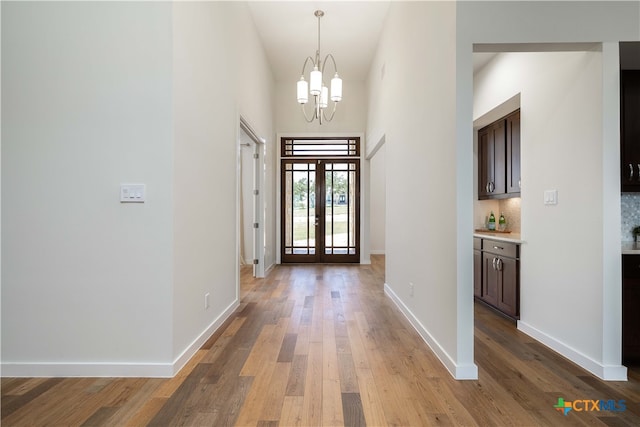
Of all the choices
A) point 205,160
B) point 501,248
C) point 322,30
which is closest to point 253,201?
point 322,30

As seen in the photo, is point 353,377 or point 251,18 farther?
point 251,18

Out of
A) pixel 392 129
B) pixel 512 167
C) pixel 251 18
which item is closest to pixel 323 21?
pixel 251 18

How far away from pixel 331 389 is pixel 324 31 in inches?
190

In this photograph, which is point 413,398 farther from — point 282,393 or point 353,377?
point 282,393

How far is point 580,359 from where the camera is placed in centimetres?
239

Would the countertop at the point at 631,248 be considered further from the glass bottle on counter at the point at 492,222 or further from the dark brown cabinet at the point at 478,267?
the glass bottle on counter at the point at 492,222

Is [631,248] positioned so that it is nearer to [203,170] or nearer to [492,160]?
[492,160]

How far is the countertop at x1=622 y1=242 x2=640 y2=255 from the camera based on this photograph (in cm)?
230

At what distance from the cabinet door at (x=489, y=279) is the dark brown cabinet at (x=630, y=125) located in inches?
53.3

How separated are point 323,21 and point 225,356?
14.6 ft

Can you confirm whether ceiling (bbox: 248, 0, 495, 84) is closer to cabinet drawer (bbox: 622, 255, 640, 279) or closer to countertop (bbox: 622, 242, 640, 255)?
countertop (bbox: 622, 242, 640, 255)

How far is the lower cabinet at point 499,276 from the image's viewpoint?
10.6ft

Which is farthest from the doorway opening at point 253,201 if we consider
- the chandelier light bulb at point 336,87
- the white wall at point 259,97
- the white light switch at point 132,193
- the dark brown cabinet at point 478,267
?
the dark brown cabinet at point 478,267

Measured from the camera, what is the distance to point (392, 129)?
421 cm
